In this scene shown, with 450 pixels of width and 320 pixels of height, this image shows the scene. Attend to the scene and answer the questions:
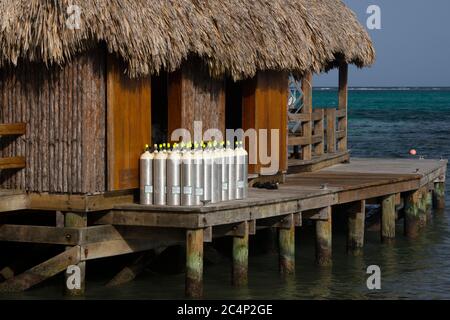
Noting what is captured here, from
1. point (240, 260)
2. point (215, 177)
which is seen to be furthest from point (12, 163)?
point (240, 260)

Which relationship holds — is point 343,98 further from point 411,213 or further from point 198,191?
point 198,191

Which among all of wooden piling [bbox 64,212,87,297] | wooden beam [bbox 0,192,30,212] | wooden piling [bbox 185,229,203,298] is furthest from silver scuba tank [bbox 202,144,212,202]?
wooden beam [bbox 0,192,30,212]

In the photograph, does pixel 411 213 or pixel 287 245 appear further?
pixel 411 213

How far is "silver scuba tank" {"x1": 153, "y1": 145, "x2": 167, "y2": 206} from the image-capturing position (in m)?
15.7

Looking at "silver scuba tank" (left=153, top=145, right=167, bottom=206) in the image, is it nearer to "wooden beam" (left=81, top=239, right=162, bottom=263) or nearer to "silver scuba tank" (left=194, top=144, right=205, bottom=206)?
"silver scuba tank" (left=194, top=144, right=205, bottom=206)

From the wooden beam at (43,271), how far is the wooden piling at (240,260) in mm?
2250

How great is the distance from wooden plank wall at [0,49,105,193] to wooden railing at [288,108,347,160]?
5829mm

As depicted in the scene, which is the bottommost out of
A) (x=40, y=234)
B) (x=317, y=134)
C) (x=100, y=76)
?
(x=40, y=234)

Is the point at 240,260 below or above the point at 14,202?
below

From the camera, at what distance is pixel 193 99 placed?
1711 centimetres

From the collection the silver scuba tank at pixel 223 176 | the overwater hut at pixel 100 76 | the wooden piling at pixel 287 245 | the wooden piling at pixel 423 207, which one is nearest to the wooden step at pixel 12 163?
the overwater hut at pixel 100 76

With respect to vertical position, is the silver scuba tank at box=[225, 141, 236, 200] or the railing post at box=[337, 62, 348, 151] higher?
the railing post at box=[337, 62, 348, 151]

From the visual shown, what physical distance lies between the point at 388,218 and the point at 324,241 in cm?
334
